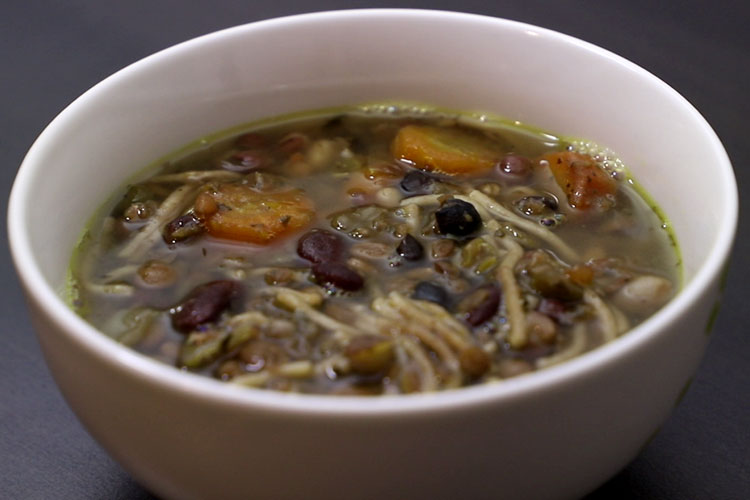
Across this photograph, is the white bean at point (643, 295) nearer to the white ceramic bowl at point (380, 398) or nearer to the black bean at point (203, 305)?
the white ceramic bowl at point (380, 398)

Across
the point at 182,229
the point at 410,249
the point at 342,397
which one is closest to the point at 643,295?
the point at 410,249

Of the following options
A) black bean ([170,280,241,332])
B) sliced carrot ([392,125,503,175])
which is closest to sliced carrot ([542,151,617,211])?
sliced carrot ([392,125,503,175])

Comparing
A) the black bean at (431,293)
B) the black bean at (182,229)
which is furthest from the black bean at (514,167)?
the black bean at (182,229)

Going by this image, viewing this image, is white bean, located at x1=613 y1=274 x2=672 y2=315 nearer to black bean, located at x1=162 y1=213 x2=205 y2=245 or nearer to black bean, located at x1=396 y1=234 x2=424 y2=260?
black bean, located at x1=396 y1=234 x2=424 y2=260

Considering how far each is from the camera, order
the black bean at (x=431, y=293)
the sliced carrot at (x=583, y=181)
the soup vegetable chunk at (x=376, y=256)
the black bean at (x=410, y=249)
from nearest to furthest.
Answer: the soup vegetable chunk at (x=376, y=256) < the black bean at (x=431, y=293) < the black bean at (x=410, y=249) < the sliced carrot at (x=583, y=181)

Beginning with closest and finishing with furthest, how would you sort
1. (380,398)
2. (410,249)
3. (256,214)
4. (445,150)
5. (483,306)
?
1. (380,398)
2. (483,306)
3. (410,249)
4. (256,214)
5. (445,150)

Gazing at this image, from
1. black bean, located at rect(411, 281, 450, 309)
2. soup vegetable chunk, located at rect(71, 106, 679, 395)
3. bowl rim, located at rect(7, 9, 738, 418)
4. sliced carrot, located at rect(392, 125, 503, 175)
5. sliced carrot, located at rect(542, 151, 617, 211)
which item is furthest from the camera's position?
sliced carrot, located at rect(392, 125, 503, 175)

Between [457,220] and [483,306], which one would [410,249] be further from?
[483,306]
